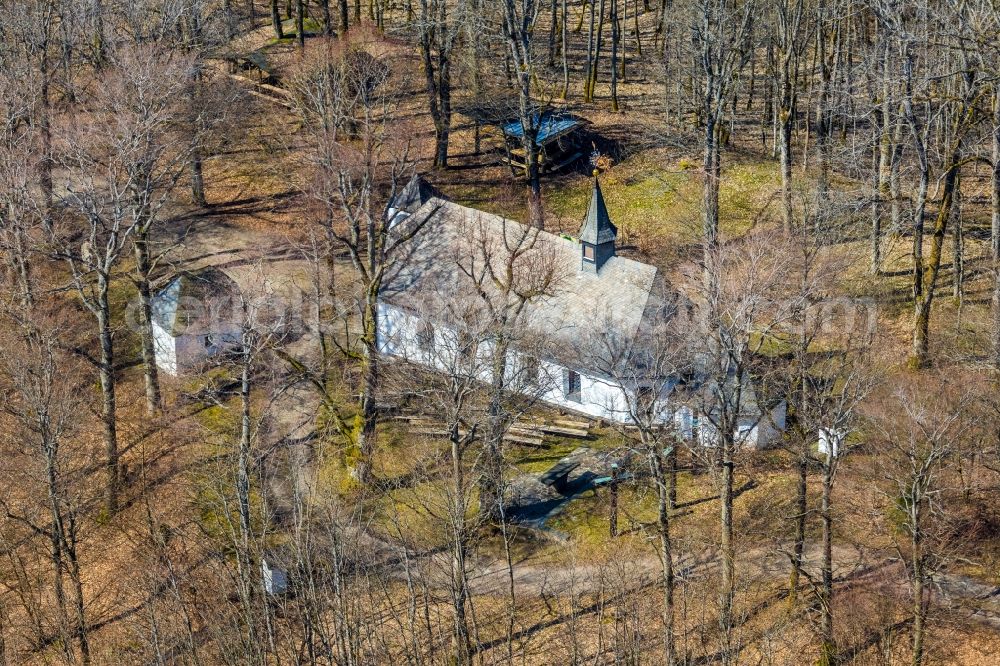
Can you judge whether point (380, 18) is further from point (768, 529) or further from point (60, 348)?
point (768, 529)

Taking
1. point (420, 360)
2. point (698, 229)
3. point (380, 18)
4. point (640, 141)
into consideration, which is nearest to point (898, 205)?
point (698, 229)

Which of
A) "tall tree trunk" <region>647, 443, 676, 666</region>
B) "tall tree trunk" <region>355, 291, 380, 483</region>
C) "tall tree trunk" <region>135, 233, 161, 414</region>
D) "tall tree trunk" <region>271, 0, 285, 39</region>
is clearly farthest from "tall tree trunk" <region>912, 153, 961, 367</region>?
"tall tree trunk" <region>271, 0, 285, 39</region>

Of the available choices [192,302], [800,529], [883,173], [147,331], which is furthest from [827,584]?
[883,173]

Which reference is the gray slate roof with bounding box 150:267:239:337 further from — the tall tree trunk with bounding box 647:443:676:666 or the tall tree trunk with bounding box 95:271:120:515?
the tall tree trunk with bounding box 647:443:676:666

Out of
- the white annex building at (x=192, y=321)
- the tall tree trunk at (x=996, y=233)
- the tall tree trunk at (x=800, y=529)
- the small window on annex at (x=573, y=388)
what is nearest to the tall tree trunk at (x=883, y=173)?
the tall tree trunk at (x=996, y=233)

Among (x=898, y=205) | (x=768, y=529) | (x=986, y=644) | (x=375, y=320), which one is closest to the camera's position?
(x=986, y=644)

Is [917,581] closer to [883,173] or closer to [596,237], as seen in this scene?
[596,237]

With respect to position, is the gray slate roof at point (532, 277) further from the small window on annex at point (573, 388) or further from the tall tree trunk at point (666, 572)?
the tall tree trunk at point (666, 572)
